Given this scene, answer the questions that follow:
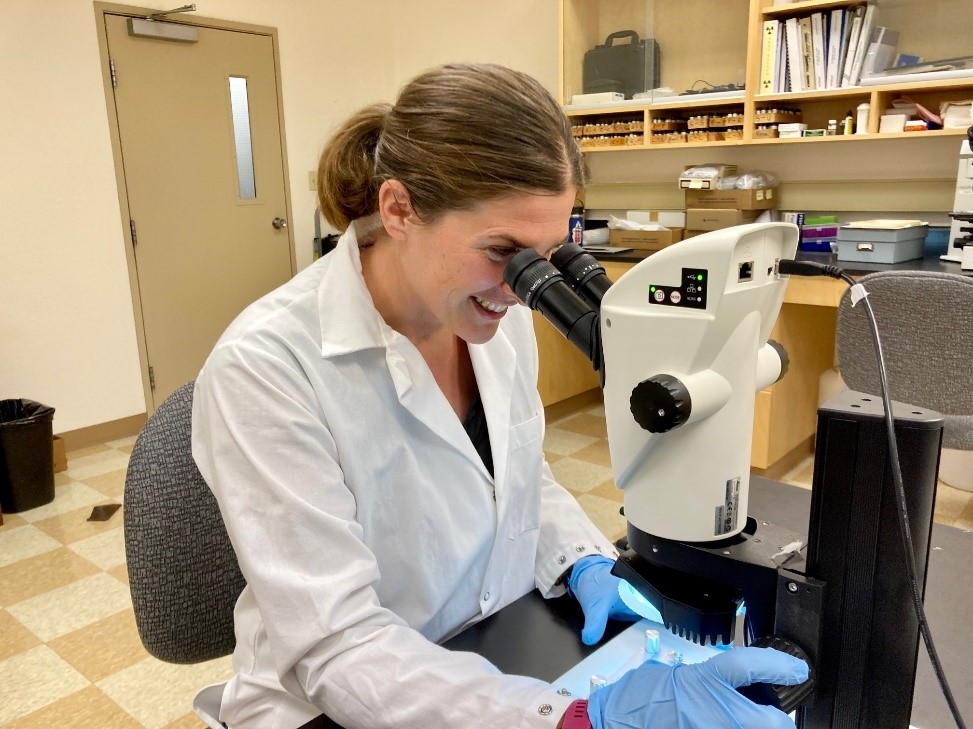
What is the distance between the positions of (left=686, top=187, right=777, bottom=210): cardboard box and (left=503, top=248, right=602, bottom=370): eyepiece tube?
256cm

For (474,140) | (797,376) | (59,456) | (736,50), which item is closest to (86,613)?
(59,456)

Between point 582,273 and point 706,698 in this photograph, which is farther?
point 582,273

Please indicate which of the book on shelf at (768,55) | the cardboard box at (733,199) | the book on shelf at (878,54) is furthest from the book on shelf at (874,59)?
the cardboard box at (733,199)

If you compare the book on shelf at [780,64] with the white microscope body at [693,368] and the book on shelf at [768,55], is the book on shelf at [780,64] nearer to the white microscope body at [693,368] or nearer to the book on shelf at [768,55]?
the book on shelf at [768,55]

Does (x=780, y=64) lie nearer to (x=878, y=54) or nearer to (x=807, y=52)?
(x=807, y=52)

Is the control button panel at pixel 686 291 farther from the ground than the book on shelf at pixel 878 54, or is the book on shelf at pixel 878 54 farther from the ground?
the book on shelf at pixel 878 54

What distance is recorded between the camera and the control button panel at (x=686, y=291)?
61 centimetres

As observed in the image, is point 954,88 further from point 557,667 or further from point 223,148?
point 223,148

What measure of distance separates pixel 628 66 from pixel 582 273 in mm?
3037

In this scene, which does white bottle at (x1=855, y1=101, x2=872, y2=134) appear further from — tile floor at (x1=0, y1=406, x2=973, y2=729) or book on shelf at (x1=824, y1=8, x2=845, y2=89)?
tile floor at (x1=0, y1=406, x2=973, y2=729)

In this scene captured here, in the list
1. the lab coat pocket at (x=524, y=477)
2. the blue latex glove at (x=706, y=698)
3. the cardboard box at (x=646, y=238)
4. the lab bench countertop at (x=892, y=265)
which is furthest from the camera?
the cardboard box at (x=646, y=238)

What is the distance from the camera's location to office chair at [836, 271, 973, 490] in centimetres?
177

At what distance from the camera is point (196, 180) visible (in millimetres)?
A: 3729

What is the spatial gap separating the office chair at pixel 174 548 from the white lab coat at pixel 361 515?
0.18ft
